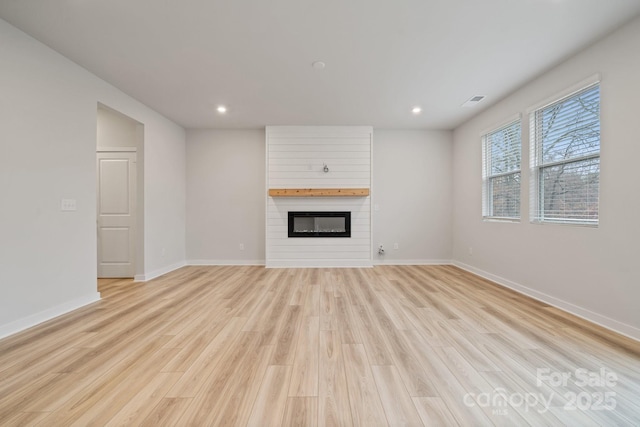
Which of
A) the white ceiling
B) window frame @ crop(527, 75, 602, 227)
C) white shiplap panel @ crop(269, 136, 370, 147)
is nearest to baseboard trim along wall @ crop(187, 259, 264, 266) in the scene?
white shiplap panel @ crop(269, 136, 370, 147)

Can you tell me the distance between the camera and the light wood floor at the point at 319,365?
1.32 m

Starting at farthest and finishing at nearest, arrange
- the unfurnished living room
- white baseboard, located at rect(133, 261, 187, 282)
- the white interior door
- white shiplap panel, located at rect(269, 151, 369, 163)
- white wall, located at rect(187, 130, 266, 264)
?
white wall, located at rect(187, 130, 266, 264)
white shiplap panel, located at rect(269, 151, 369, 163)
the white interior door
white baseboard, located at rect(133, 261, 187, 282)
the unfurnished living room

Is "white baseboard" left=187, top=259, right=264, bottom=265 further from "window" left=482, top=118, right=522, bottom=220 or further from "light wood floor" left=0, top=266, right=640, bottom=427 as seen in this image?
"window" left=482, top=118, right=522, bottom=220

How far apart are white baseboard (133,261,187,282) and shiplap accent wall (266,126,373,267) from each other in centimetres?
170

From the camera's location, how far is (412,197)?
5246 millimetres

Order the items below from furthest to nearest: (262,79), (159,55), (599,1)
Answer: (262,79), (159,55), (599,1)

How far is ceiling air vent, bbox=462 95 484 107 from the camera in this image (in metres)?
3.70

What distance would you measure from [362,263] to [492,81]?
11.2ft

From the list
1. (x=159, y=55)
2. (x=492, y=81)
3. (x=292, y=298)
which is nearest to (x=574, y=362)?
(x=292, y=298)

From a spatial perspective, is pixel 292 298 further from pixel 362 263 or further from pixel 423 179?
pixel 423 179

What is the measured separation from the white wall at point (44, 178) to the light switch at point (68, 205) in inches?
1.6

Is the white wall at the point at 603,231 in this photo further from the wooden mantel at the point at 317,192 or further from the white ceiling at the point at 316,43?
the wooden mantel at the point at 317,192

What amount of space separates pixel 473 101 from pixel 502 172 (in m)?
1.12

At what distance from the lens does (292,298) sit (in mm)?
3141
